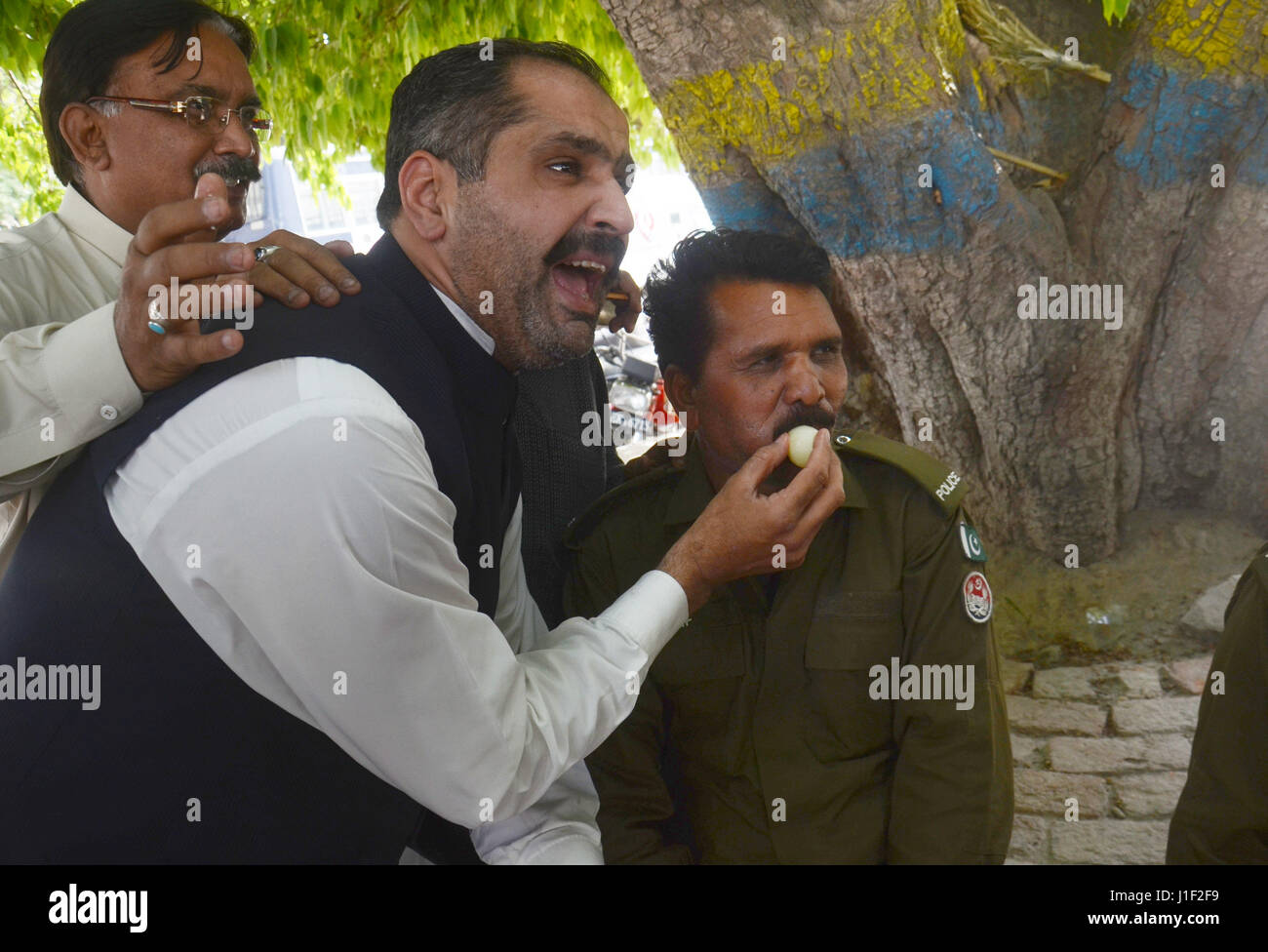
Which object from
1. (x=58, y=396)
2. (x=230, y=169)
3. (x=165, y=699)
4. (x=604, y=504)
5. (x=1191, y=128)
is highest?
(x=1191, y=128)

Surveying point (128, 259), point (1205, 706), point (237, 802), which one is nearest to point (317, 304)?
point (128, 259)

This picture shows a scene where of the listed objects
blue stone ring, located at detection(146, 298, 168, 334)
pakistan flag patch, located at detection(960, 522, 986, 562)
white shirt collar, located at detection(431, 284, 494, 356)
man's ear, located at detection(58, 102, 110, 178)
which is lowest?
pakistan flag patch, located at detection(960, 522, 986, 562)

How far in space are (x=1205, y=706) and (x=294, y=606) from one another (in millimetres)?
1382

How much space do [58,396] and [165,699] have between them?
431 millimetres

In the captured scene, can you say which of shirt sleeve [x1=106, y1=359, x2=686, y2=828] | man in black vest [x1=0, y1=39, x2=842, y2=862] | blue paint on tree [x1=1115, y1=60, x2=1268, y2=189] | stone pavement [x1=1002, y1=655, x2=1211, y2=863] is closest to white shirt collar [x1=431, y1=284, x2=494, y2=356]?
man in black vest [x1=0, y1=39, x2=842, y2=862]

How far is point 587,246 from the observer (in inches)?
66.5

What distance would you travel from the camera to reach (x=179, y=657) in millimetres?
1347

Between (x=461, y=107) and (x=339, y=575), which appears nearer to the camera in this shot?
(x=339, y=575)

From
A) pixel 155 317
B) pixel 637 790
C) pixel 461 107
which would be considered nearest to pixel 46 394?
pixel 155 317

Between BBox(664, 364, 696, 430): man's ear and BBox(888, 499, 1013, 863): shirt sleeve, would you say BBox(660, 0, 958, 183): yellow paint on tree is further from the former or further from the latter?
BBox(888, 499, 1013, 863): shirt sleeve

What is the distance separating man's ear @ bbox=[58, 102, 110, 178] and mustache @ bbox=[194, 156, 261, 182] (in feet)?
0.56

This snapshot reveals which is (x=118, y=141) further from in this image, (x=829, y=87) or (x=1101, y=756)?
(x=1101, y=756)

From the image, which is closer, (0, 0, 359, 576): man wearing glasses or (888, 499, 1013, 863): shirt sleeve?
(888, 499, 1013, 863): shirt sleeve

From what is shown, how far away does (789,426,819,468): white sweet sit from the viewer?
171 centimetres
